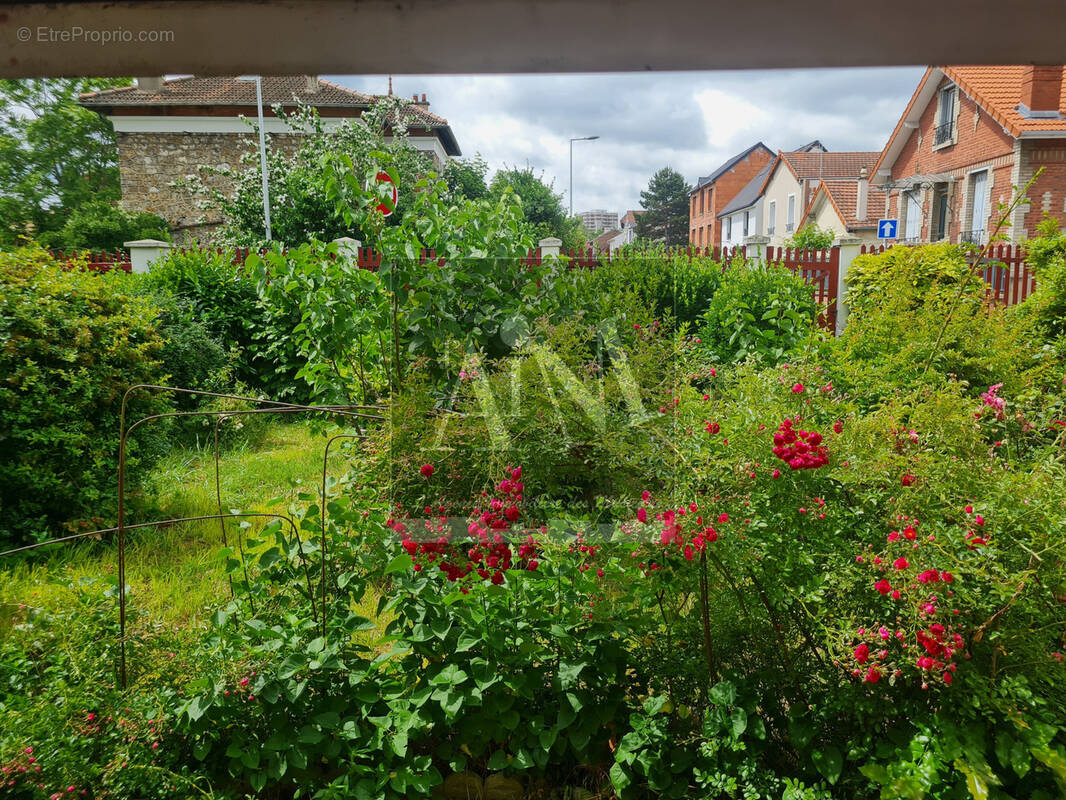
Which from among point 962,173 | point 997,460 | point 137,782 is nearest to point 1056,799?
point 997,460

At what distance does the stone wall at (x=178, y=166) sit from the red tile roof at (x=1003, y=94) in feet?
A: 15.1

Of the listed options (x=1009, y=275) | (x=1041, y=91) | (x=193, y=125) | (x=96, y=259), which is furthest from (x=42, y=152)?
(x=1009, y=275)

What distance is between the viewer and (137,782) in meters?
1.27

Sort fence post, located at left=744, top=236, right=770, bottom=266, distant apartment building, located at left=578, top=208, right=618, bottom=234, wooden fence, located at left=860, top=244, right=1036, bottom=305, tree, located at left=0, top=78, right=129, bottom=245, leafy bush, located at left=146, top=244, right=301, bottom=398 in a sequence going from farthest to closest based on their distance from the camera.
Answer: wooden fence, located at left=860, top=244, right=1036, bottom=305
fence post, located at left=744, top=236, right=770, bottom=266
leafy bush, located at left=146, top=244, right=301, bottom=398
distant apartment building, located at left=578, top=208, right=618, bottom=234
tree, located at left=0, top=78, right=129, bottom=245

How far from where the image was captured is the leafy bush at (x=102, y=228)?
3.17 m

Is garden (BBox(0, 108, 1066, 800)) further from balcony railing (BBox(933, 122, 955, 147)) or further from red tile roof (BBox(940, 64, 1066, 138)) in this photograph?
balcony railing (BBox(933, 122, 955, 147))

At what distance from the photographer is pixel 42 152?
2295mm

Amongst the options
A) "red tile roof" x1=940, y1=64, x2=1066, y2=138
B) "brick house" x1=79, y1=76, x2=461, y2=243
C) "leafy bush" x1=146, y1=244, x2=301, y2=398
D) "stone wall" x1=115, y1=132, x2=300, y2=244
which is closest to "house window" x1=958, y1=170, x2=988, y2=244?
"red tile roof" x1=940, y1=64, x2=1066, y2=138

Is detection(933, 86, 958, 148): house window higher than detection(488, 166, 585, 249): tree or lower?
higher

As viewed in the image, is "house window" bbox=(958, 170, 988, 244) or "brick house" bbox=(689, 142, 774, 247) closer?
"brick house" bbox=(689, 142, 774, 247)

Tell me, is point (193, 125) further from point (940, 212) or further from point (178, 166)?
point (940, 212)

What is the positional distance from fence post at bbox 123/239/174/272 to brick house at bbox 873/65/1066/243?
569cm

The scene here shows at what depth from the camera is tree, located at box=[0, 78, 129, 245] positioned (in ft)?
6.47

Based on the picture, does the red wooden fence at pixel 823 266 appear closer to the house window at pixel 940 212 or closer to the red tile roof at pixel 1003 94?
the red tile roof at pixel 1003 94
